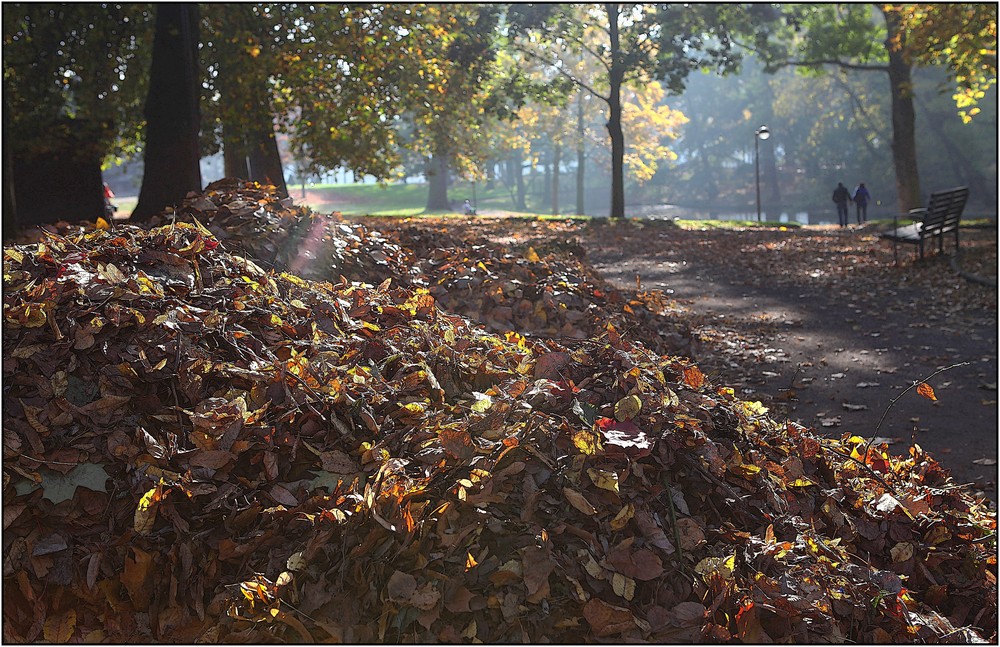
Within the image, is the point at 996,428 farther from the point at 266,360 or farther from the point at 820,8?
the point at 820,8

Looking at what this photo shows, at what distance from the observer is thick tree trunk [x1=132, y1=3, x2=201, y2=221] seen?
9.78 metres

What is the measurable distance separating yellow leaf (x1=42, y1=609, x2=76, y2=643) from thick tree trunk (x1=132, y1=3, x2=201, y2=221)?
25.9 feet

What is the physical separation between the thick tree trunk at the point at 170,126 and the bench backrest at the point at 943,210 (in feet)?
31.3

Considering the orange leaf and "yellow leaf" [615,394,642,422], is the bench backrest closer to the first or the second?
the orange leaf

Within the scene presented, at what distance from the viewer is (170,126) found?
994 centimetres

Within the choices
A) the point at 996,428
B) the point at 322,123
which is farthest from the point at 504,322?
the point at 322,123

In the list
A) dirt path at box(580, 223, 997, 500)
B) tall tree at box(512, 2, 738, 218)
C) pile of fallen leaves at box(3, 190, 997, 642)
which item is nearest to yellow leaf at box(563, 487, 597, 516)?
pile of fallen leaves at box(3, 190, 997, 642)

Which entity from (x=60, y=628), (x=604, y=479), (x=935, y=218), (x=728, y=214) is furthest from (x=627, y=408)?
(x=728, y=214)

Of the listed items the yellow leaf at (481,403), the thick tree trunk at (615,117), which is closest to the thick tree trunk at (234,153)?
the thick tree trunk at (615,117)

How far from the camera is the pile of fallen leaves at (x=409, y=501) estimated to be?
2.23 metres

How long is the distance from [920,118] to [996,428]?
4019cm

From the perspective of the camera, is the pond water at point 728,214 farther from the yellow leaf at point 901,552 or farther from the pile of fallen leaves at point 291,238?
the yellow leaf at point 901,552

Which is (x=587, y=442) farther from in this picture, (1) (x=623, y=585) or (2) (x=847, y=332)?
(2) (x=847, y=332)

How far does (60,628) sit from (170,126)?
28.8ft
